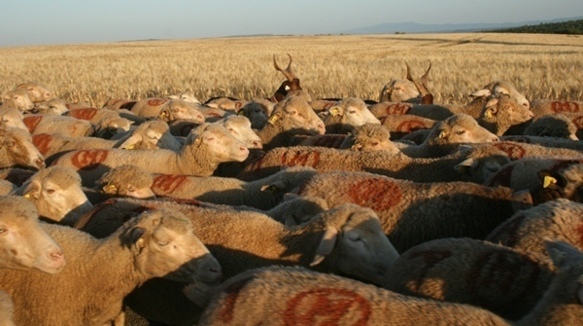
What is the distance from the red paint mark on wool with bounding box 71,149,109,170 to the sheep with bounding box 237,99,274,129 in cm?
320

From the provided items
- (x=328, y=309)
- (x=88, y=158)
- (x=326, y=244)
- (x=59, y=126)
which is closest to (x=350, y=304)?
(x=328, y=309)

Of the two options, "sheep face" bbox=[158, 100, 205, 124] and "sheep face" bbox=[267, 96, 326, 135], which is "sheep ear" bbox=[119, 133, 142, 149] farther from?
"sheep face" bbox=[158, 100, 205, 124]

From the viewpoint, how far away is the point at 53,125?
1002 cm

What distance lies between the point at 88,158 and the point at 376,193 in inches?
145

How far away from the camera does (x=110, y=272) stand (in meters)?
4.48

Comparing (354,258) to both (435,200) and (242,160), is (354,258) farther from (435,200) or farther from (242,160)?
(242,160)

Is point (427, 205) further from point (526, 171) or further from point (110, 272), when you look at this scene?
point (110, 272)

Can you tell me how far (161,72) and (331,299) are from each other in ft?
79.3

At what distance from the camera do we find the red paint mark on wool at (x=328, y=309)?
121 inches

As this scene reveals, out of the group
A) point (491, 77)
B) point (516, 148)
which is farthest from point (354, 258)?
point (491, 77)

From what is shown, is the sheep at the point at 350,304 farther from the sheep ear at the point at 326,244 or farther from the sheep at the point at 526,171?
the sheep at the point at 526,171

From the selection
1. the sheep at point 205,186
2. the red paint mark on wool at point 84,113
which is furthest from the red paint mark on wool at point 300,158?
the red paint mark on wool at point 84,113

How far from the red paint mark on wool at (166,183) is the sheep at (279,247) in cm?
144

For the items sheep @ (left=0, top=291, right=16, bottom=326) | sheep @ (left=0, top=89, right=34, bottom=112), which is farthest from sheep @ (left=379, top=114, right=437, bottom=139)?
sheep @ (left=0, top=89, right=34, bottom=112)
